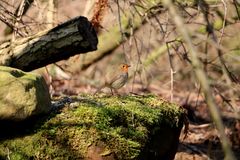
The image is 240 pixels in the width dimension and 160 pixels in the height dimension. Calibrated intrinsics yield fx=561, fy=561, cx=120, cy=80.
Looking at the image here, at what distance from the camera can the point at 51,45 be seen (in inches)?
176

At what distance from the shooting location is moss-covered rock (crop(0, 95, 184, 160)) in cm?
390

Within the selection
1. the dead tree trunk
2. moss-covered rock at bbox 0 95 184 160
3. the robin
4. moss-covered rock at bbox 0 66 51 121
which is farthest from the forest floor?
moss-covered rock at bbox 0 66 51 121

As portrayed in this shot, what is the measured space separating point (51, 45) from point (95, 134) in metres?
0.91

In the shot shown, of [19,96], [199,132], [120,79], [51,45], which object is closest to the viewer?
[19,96]

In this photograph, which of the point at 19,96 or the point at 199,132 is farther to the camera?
the point at 199,132

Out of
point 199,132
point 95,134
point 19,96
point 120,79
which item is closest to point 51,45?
point 19,96

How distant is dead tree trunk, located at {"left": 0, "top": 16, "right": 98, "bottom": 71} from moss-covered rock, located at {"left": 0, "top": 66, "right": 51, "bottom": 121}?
51cm

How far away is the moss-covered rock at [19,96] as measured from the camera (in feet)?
12.6

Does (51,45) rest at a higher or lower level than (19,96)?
higher

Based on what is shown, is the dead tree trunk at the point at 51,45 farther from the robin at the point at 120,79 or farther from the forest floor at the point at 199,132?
the forest floor at the point at 199,132

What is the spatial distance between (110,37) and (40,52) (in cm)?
516

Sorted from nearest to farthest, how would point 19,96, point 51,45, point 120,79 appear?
point 19,96, point 51,45, point 120,79

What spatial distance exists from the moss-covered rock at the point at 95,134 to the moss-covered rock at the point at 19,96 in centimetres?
17

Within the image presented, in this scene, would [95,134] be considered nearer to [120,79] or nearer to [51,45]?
[51,45]
